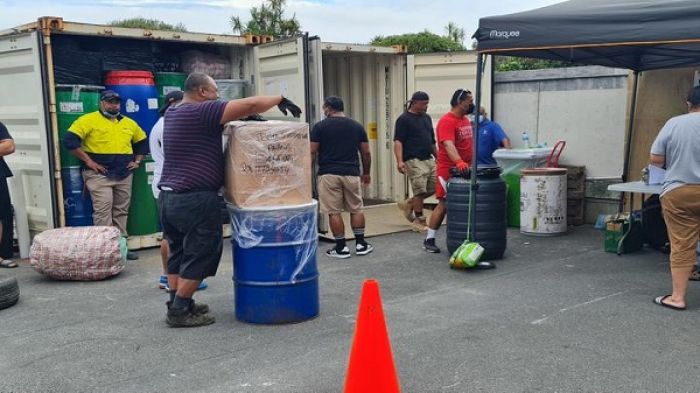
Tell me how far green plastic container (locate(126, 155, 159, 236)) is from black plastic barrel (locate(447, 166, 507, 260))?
11.6 feet

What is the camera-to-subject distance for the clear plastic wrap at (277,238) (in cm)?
480

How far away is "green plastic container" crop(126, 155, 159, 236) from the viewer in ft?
26.1

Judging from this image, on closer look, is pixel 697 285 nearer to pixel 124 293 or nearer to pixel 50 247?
pixel 124 293

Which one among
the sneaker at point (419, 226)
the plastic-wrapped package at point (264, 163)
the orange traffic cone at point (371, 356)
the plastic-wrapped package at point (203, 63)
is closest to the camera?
the orange traffic cone at point (371, 356)

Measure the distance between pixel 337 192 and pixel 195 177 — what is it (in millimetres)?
2773

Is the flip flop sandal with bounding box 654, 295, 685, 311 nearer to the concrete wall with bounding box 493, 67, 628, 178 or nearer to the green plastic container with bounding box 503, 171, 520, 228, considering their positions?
the green plastic container with bounding box 503, 171, 520, 228

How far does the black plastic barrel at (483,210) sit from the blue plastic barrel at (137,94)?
11.7 feet

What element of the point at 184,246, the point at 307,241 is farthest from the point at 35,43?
the point at 307,241

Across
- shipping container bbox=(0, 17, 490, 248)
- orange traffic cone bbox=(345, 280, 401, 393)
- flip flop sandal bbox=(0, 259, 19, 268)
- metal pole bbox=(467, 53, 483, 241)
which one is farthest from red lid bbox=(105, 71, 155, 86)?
orange traffic cone bbox=(345, 280, 401, 393)

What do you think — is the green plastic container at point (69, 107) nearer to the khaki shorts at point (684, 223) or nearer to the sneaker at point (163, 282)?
the sneaker at point (163, 282)

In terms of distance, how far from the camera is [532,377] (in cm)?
390

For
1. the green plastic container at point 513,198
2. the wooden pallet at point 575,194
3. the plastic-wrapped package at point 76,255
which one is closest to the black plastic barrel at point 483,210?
the green plastic container at point 513,198

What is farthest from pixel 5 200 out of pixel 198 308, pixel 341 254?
pixel 341 254

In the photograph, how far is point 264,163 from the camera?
4766 mm
